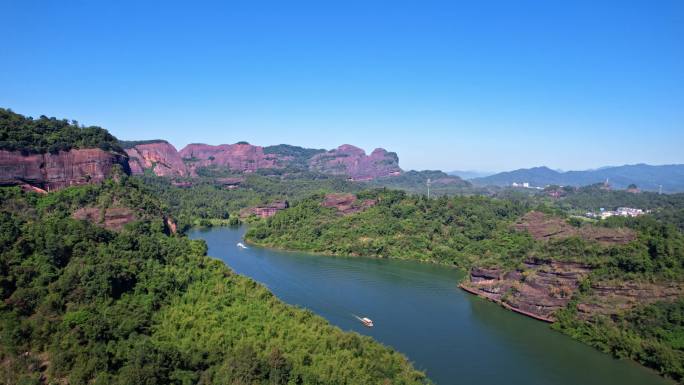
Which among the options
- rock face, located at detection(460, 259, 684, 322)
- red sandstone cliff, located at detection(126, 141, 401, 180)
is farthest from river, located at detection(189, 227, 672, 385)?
red sandstone cliff, located at detection(126, 141, 401, 180)

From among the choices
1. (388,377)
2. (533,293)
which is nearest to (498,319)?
(533,293)

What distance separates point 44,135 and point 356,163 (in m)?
142

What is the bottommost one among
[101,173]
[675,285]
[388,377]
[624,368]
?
[624,368]

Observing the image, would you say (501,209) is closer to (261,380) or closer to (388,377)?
(388,377)

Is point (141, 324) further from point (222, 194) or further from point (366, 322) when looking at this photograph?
point (222, 194)

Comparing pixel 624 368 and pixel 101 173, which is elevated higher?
pixel 101 173

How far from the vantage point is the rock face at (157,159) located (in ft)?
342

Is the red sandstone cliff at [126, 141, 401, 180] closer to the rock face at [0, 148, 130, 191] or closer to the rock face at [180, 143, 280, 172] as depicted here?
the rock face at [180, 143, 280, 172]

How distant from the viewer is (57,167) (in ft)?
118

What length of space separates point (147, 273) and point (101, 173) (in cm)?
1704

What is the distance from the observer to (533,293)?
33.9 m

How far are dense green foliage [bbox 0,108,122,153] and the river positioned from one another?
17807 millimetres

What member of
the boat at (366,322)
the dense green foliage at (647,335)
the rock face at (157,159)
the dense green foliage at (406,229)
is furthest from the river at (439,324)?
the rock face at (157,159)

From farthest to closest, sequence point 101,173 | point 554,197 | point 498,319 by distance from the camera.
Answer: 1. point 554,197
2. point 101,173
3. point 498,319
